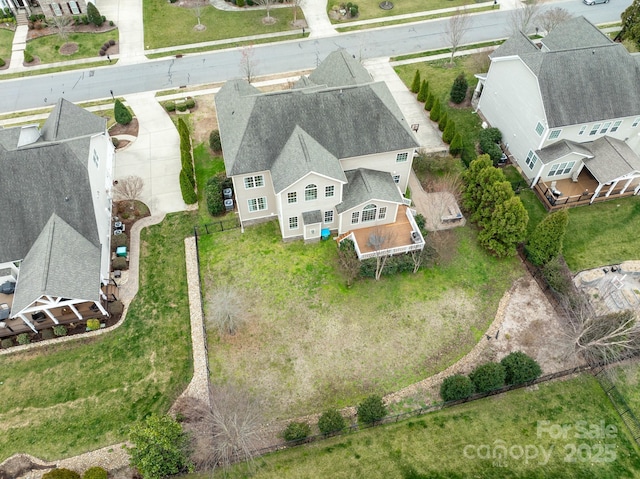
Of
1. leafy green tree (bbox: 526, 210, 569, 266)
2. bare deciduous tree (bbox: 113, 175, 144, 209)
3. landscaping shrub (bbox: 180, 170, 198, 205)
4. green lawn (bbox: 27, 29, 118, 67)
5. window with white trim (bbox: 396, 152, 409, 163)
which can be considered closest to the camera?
leafy green tree (bbox: 526, 210, 569, 266)

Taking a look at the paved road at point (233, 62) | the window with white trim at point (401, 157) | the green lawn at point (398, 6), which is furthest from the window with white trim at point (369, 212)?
the green lawn at point (398, 6)

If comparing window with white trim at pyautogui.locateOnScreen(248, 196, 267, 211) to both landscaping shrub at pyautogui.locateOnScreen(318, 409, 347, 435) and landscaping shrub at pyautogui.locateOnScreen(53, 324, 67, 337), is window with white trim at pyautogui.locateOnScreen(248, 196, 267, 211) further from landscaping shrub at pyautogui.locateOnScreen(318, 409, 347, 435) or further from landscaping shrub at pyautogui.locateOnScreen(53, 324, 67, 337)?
landscaping shrub at pyautogui.locateOnScreen(318, 409, 347, 435)

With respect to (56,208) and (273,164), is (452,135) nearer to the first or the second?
(273,164)

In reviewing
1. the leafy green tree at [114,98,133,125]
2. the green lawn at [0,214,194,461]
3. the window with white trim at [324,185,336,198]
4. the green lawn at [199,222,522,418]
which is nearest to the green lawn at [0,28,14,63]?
the leafy green tree at [114,98,133,125]

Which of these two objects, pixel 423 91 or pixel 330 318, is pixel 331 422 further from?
pixel 423 91

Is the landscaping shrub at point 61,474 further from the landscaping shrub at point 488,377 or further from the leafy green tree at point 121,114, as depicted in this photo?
the leafy green tree at point 121,114

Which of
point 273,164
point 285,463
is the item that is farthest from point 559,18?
point 285,463
